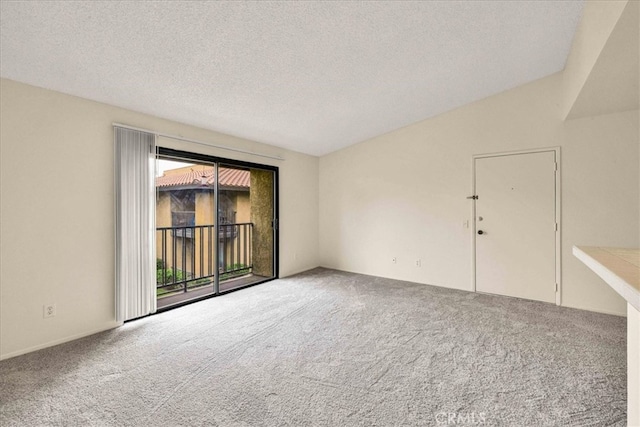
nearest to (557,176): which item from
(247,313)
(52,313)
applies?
(247,313)

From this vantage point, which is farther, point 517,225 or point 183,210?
point 183,210

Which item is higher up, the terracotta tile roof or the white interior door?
the terracotta tile roof

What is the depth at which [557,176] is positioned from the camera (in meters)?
3.51

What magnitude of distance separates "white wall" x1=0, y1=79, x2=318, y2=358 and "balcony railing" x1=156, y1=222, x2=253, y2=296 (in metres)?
1.13

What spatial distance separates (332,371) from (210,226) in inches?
116

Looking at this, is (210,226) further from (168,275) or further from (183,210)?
(168,275)

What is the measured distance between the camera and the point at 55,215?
253 cm

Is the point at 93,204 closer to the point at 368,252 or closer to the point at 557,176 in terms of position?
the point at 368,252

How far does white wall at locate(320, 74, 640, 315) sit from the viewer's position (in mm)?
3217

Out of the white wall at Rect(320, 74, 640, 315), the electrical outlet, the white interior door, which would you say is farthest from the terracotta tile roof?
the white interior door

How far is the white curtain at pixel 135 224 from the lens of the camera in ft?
9.50

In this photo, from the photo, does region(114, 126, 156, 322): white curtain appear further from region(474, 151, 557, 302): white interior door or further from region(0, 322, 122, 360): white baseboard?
region(474, 151, 557, 302): white interior door

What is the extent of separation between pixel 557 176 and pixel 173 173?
508cm

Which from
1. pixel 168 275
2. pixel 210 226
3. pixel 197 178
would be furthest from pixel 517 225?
pixel 168 275
